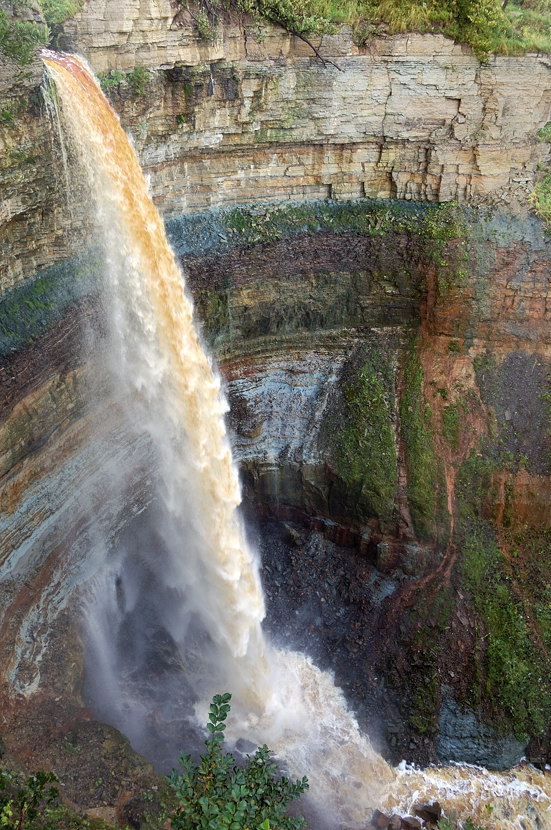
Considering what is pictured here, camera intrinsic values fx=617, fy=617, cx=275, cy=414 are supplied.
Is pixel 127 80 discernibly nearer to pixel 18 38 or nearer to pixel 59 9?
pixel 59 9

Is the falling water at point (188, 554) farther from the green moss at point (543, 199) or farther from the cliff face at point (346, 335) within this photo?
the green moss at point (543, 199)

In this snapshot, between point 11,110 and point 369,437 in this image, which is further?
point 369,437

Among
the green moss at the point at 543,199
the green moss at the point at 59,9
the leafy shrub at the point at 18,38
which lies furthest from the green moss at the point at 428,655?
the green moss at the point at 59,9

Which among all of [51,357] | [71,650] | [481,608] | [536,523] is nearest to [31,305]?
[51,357]

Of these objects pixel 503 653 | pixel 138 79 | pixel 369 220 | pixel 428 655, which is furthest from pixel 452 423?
pixel 138 79

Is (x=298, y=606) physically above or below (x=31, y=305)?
below

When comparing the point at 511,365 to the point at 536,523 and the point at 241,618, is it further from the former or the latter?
the point at 241,618
